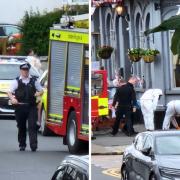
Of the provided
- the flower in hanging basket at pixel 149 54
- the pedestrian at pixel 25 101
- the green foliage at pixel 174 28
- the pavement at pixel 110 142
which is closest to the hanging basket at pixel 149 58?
the flower in hanging basket at pixel 149 54

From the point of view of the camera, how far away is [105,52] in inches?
79.0

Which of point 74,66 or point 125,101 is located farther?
point 125,101

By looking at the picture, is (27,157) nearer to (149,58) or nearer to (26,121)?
(26,121)

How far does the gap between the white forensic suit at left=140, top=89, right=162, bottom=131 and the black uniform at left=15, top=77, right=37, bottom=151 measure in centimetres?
42

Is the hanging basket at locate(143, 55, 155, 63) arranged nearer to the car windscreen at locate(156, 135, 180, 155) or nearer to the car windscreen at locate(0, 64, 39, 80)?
the car windscreen at locate(156, 135, 180, 155)

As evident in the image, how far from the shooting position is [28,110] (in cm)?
160

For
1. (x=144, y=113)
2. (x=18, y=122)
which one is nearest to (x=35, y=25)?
(x=18, y=122)

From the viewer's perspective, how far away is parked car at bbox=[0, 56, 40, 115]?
1.55 meters

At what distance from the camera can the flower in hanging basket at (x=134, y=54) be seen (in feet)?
6.47

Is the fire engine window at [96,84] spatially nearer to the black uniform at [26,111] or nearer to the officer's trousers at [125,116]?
the officer's trousers at [125,116]

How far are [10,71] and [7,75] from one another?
2 centimetres

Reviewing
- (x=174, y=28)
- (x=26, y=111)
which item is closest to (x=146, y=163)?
(x=26, y=111)

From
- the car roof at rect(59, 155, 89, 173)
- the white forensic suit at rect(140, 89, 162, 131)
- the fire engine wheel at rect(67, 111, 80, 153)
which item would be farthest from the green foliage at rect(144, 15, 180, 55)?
the white forensic suit at rect(140, 89, 162, 131)

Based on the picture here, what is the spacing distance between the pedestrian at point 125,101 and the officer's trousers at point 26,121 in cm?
41
